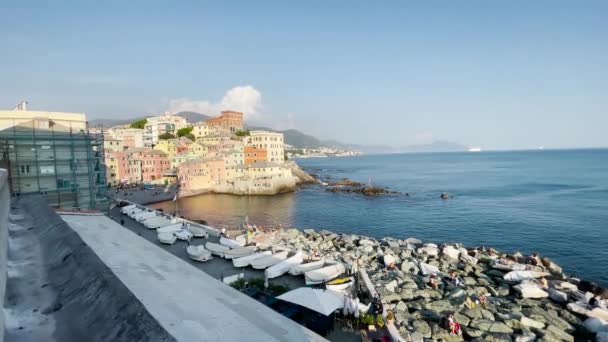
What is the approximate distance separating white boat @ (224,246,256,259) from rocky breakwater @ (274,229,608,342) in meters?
6.69

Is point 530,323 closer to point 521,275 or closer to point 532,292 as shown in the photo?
point 532,292

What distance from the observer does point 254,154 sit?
8906 cm

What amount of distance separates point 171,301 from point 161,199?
190ft

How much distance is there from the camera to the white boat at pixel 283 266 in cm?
1896

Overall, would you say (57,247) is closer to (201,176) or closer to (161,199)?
(161,199)

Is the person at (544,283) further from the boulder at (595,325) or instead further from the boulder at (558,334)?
the boulder at (558,334)

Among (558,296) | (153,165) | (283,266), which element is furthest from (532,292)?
(153,165)

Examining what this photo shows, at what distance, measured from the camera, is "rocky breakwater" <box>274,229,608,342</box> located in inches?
598

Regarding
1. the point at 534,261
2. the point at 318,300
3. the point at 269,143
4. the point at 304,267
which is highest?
the point at 269,143

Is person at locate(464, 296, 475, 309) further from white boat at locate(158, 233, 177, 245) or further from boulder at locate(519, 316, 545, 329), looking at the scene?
white boat at locate(158, 233, 177, 245)

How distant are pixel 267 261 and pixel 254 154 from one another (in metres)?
70.0

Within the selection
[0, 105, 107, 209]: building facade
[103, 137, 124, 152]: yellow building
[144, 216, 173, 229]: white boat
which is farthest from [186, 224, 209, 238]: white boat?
[103, 137, 124, 152]: yellow building

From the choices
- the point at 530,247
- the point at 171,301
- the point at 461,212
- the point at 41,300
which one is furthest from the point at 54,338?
the point at 461,212

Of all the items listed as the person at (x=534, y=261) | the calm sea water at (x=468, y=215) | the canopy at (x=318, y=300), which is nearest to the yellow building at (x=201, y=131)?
the calm sea water at (x=468, y=215)
